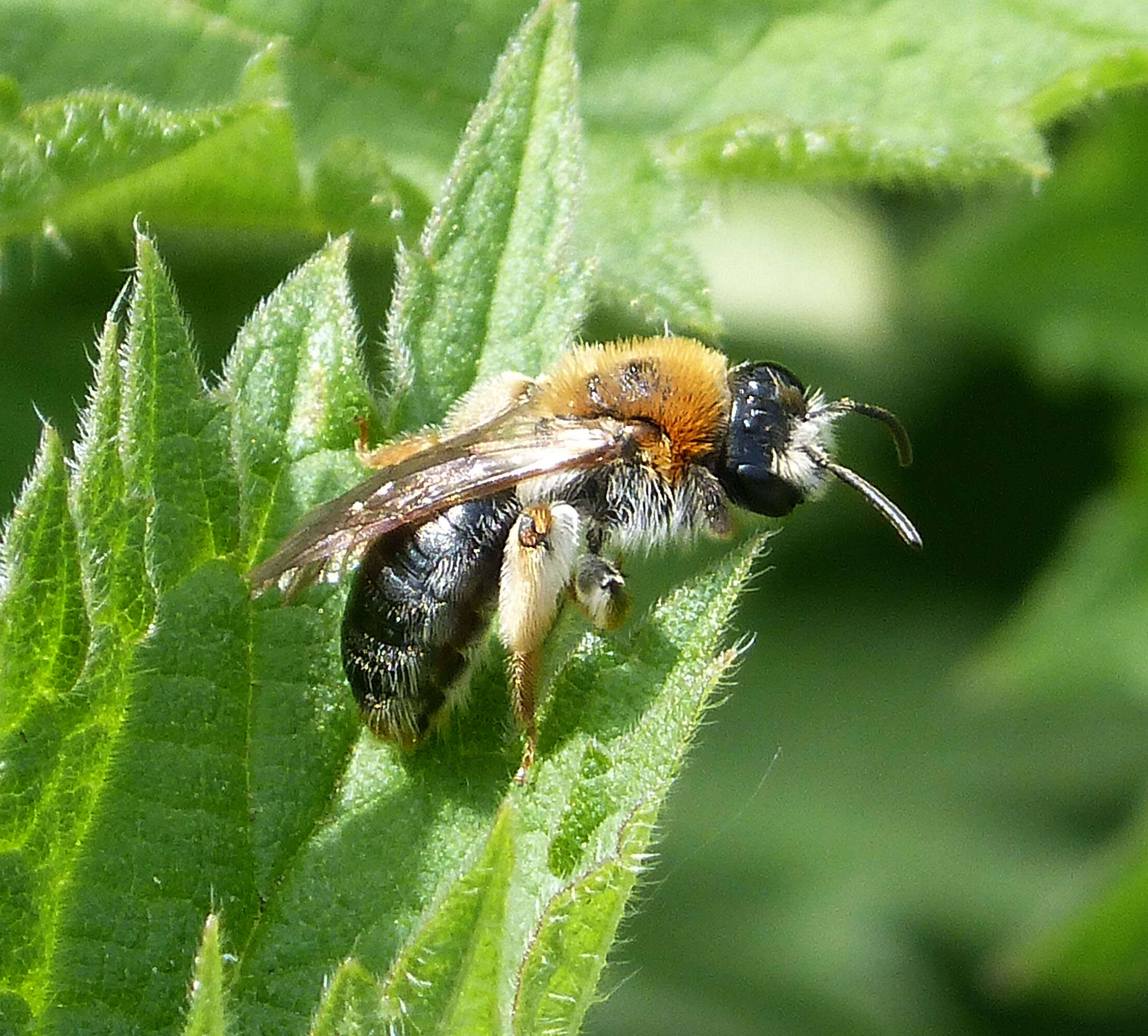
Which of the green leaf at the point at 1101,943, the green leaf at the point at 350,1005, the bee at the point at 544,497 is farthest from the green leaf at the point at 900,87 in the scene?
the green leaf at the point at 350,1005

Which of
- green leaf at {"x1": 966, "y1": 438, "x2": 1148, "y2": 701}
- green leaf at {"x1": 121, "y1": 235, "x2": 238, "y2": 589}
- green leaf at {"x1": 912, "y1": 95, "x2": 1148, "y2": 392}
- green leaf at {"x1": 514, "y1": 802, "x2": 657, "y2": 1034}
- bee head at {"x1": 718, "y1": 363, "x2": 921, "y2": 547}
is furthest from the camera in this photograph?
green leaf at {"x1": 912, "y1": 95, "x2": 1148, "y2": 392}

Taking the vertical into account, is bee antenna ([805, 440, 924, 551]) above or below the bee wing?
below

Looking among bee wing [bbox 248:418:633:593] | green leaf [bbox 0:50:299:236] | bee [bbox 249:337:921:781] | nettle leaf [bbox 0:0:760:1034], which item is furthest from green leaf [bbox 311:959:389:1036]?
green leaf [bbox 0:50:299:236]

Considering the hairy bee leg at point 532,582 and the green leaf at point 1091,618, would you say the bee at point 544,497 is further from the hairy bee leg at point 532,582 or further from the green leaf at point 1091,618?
the green leaf at point 1091,618

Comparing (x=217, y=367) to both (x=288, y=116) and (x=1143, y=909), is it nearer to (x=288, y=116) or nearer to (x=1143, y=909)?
(x=288, y=116)

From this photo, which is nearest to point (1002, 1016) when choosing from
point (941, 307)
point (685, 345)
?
point (941, 307)

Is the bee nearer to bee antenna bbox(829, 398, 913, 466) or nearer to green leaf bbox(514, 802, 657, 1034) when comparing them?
bee antenna bbox(829, 398, 913, 466)
